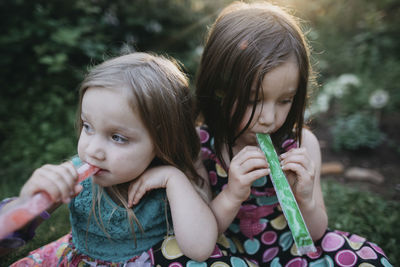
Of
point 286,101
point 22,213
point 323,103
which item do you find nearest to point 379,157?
point 323,103

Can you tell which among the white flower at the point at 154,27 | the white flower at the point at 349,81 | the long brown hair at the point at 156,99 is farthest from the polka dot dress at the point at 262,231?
the white flower at the point at 154,27

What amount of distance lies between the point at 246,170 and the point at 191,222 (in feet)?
1.03

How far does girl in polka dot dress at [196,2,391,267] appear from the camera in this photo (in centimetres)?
140

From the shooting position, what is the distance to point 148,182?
1.42 metres

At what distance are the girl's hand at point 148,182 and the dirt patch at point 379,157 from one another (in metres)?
2.15

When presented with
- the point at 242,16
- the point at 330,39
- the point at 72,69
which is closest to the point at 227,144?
the point at 242,16

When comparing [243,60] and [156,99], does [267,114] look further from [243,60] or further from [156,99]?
[156,99]

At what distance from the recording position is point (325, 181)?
315cm

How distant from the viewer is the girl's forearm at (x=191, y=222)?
1.36 metres

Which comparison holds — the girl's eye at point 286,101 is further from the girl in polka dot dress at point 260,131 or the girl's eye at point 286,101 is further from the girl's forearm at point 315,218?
the girl's forearm at point 315,218

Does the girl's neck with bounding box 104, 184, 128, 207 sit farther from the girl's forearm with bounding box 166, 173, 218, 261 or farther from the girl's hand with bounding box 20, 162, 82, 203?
the girl's hand with bounding box 20, 162, 82, 203

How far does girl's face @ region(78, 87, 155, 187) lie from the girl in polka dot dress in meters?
0.43

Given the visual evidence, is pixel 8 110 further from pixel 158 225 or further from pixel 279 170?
pixel 279 170

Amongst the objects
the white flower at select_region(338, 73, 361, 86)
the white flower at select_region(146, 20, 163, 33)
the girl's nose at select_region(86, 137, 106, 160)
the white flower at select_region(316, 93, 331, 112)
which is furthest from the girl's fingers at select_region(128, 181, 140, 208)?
the white flower at select_region(146, 20, 163, 33)
